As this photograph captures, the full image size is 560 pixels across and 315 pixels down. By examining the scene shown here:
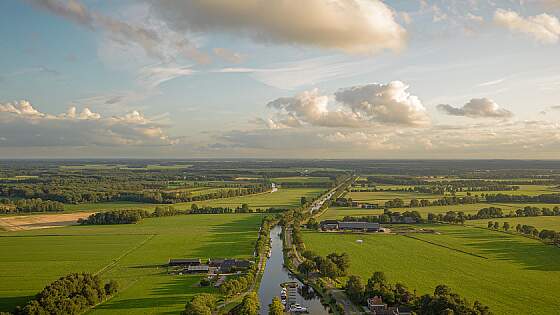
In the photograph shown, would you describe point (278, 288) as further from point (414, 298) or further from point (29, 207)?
point (29, 207)

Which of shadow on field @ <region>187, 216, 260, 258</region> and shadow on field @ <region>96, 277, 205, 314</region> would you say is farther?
shadow on field @ <region>187, 216, 260, 258</region>

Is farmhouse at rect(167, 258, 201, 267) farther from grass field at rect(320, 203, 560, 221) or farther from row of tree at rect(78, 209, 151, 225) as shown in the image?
grass field at rect(320, 203, 560, 221)

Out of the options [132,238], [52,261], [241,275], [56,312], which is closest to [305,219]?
[132,238]

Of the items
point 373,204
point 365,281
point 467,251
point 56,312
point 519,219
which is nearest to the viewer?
point 56,312

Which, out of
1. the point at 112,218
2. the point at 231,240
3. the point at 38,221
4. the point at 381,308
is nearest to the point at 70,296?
the point at 381,308

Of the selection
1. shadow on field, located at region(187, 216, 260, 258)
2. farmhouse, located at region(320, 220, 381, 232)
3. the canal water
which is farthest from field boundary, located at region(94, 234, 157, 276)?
farmhouse, located at region(320, 220, 381, 232)

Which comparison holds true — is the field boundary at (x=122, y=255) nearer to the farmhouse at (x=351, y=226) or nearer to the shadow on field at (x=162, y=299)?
the shadow on field at (x=162, y=299)

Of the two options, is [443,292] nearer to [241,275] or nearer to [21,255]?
[241,275]
